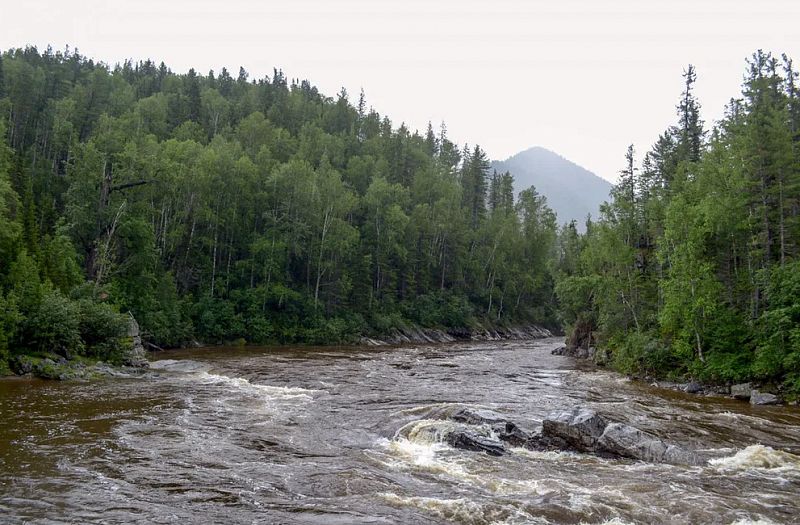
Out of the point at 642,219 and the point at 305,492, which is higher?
the point at 642,219

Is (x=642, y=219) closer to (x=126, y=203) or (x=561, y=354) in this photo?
(x=561, y=354)

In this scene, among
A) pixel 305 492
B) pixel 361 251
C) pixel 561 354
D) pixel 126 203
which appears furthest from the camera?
pixel 361 251

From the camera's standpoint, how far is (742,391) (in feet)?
94.0

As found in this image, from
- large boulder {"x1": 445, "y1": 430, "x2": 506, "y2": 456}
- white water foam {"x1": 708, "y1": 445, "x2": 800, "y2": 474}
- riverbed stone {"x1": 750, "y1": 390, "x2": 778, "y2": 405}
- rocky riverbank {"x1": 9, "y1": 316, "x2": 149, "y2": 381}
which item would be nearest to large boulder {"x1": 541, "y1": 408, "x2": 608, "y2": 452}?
large boulder {"x1": 445, "y1": 430, "x2": 506, "y2": 456}

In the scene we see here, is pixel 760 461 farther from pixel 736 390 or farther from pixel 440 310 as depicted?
pixel 440 310

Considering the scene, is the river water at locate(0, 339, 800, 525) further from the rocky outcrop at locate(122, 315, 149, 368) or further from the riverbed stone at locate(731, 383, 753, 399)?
the rocky outcrop at locate(122, 315, 149, 368)

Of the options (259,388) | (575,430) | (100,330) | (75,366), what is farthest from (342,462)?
(100,330)

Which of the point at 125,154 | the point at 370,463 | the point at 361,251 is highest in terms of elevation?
the point at 125,154

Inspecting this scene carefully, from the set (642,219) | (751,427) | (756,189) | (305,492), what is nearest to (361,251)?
(642,219)

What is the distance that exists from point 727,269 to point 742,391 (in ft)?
34.1

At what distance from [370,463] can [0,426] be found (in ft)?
38.0

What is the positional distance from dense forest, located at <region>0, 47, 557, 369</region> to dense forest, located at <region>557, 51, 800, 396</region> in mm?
32294

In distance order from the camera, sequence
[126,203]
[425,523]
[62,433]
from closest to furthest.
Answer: [425,523], [62,433], [126,203]

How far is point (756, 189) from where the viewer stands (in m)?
33.2
